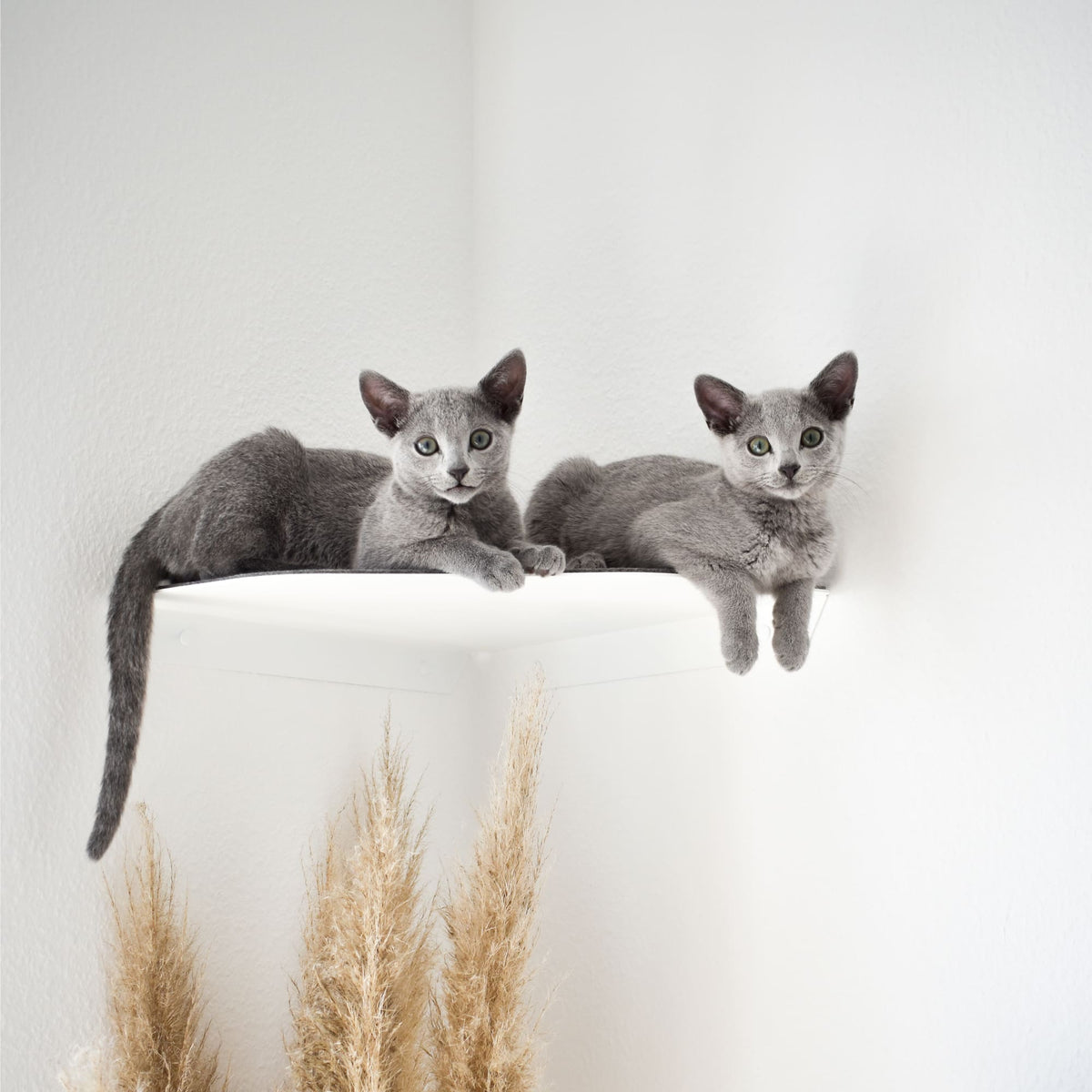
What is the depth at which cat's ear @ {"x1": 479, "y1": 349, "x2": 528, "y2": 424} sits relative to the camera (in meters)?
1.20

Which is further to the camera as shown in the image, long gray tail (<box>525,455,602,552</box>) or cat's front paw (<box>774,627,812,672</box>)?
long gray tail (<box>525,455,602,552</box>)

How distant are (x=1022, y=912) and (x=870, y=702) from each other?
26cm

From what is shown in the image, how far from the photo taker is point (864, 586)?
119 cm

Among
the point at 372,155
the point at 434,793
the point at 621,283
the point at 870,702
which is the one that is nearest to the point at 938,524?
the point at 870,702

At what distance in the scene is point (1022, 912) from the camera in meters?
1.00

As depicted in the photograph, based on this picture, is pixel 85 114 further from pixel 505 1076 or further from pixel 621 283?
pixel 505 1076

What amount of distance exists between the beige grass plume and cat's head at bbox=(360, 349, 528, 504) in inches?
10.4

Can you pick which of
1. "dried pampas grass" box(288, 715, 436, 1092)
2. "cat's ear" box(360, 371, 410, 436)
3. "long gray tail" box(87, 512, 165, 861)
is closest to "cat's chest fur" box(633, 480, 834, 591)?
"cat's ear" box(360, 371, 410, 436)

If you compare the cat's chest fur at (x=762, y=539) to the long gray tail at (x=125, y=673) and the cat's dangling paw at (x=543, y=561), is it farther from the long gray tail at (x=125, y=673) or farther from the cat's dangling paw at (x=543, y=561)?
the long gray tail at (x=125, y=673)

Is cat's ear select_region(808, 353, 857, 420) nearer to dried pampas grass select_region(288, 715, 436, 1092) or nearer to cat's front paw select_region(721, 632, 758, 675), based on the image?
cat's front paw select_region(721, 632, 758, 675)

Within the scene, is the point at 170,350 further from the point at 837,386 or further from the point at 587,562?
the point at 837,386

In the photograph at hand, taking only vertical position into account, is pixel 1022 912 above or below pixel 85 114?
below

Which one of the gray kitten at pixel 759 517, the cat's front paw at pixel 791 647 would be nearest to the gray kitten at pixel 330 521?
the gray kitten at pixel 759 517

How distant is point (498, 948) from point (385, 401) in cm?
63
